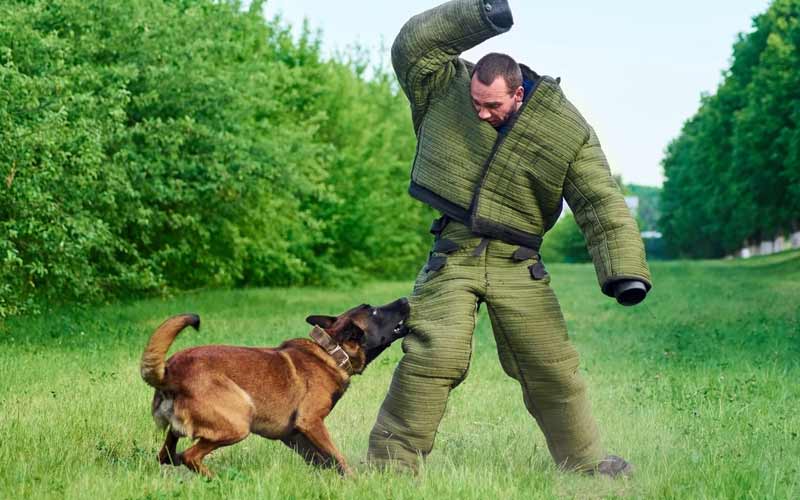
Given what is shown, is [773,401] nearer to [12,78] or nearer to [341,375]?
[341,375]

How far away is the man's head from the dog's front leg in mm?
1842

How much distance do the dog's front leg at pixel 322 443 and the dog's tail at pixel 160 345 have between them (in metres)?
0.80

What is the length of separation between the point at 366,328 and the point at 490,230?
33.5 inches

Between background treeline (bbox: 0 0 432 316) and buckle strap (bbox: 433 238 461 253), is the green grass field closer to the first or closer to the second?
buckle strap (bbox: 433 238 461 253)

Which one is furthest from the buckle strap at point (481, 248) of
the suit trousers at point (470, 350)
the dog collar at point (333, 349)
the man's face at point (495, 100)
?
the dog collar at point (333, 349)

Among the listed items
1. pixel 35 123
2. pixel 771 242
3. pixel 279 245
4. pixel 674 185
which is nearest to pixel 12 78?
pixel 35 123

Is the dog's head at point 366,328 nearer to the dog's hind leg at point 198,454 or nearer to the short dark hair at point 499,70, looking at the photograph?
the dog's hind leg at point 198,454

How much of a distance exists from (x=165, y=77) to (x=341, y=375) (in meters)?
13.5

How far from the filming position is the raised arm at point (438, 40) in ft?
17.9

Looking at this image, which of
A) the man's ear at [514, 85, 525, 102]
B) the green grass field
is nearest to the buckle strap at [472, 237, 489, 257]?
the man's ear at [514, 85, 525, 102]

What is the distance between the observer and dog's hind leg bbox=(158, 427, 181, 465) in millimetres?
5552

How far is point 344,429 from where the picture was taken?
7418 mm

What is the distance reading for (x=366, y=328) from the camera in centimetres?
574

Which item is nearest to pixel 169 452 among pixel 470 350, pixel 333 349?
pixel 333 349
